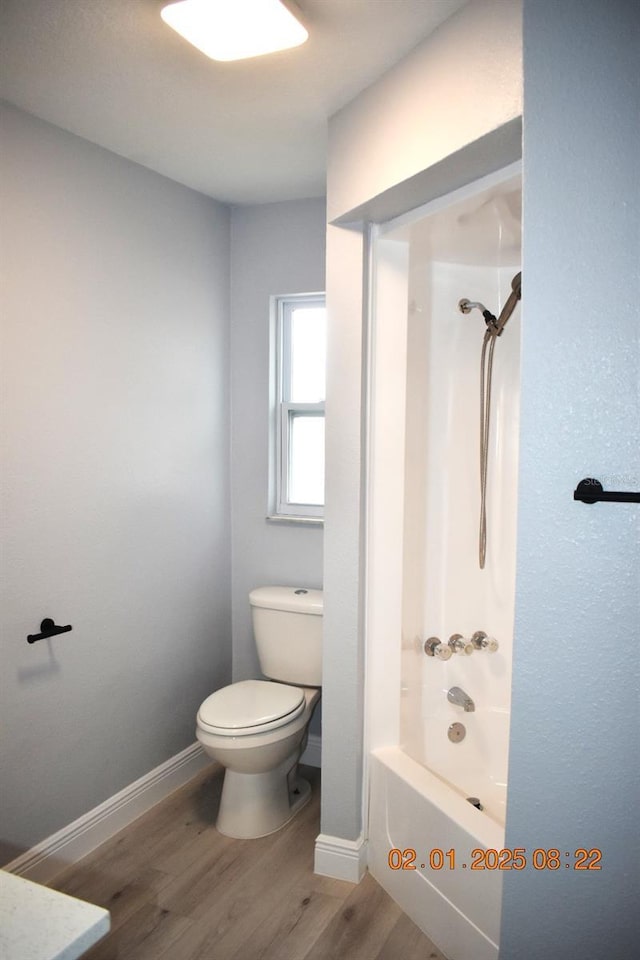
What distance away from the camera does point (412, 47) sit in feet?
5.80

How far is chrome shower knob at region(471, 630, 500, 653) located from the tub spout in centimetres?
17

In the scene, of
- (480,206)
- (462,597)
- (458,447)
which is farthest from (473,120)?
(462,597)

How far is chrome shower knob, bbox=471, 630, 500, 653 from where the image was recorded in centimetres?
255

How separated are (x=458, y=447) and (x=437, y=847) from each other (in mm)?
1351

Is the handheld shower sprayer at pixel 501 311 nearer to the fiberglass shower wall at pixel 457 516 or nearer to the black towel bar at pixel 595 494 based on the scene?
the fiberglass shower wall at pixel 457 516

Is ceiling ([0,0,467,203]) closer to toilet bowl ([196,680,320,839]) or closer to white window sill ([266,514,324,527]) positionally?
white window sill ([266,514,324,527])

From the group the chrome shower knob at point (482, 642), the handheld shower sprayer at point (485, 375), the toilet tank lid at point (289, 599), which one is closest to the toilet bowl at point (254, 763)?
the toilet tank lid at point (289, 599)

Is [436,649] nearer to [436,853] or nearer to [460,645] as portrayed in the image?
[460,645]

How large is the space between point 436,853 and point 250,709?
0.83 m

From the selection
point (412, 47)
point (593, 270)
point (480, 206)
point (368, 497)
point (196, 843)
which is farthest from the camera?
point (196, 843)

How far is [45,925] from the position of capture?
0.87m

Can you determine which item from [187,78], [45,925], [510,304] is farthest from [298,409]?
[45,925]

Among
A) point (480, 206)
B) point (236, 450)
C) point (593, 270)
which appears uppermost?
point (480, 206)

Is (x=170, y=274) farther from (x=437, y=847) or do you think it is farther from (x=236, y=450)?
(x=437, y=847)
